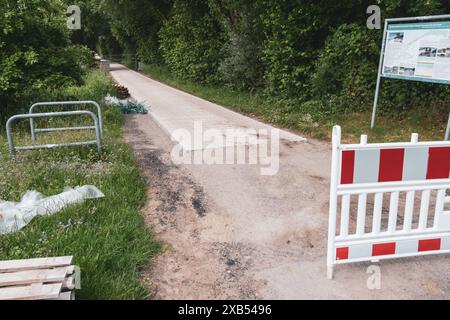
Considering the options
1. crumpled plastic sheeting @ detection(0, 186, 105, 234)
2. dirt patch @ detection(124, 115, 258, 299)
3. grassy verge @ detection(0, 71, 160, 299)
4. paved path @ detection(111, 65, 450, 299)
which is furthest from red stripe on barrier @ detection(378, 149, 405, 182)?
crumpled plastic sheeting @ detection(0, 186, 105, 234)

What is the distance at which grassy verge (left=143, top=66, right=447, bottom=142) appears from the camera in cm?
807

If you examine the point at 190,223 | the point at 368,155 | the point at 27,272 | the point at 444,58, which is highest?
the point at 444,58

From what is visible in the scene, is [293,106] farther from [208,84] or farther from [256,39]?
[208,84]

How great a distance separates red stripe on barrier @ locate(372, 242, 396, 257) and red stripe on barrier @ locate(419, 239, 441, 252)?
0.28m

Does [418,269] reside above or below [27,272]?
below

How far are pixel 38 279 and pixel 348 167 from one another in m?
2.52

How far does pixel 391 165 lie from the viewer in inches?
Answer: 130

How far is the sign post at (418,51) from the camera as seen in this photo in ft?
22.4

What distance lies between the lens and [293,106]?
11.2 meters

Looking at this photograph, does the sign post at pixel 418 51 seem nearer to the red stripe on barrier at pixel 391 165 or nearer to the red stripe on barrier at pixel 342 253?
the red stripe on barrier at pixel 391 165

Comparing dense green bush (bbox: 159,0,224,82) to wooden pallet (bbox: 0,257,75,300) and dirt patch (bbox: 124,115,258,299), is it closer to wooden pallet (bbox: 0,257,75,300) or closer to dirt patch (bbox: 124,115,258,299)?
dirt patch (bbox: 124,115,258,299)

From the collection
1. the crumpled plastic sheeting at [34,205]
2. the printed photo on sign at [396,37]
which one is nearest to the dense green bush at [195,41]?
the printed photo on sign at [396,37]

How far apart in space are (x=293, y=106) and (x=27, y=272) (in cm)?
923
